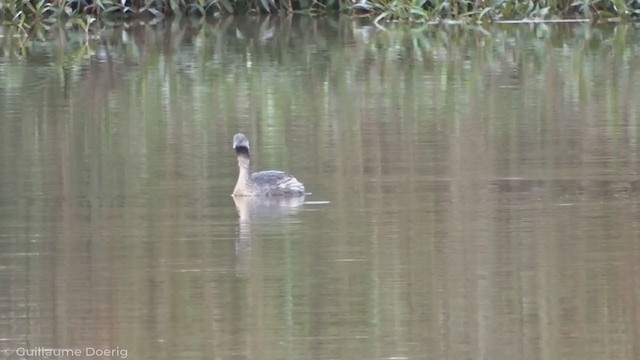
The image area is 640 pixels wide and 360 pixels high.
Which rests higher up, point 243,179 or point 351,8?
point 243,179

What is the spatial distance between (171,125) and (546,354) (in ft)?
27.8

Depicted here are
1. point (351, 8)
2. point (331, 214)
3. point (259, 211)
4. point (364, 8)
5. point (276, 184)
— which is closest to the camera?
point (331, 214)

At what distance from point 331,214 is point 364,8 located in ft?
60.5

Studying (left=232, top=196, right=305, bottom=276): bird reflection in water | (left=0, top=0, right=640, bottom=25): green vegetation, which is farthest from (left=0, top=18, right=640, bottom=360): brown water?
(left=0, top=0, right=640, bottom=25): green vegetation

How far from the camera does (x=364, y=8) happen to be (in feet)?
97.3

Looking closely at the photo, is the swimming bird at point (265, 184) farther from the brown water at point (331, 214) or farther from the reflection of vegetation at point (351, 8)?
the reflection of vegetation at point (351, 8)

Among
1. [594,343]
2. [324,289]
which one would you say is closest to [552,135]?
[324,289]

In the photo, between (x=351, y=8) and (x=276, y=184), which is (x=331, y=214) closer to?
(x=276, y=184)

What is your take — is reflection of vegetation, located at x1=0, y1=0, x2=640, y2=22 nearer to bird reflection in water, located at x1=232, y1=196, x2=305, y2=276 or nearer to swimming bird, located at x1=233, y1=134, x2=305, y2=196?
swimming bird, located at x1=233, y1=134, x2=305, y2=196

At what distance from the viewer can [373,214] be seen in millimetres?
11352

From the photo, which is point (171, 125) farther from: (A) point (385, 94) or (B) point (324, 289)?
(B) point (324, 289)

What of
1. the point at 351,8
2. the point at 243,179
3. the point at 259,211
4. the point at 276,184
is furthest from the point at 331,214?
the point at 351,8

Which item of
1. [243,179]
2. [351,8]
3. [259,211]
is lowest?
[351,8]

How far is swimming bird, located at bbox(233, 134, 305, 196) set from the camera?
1223cm
